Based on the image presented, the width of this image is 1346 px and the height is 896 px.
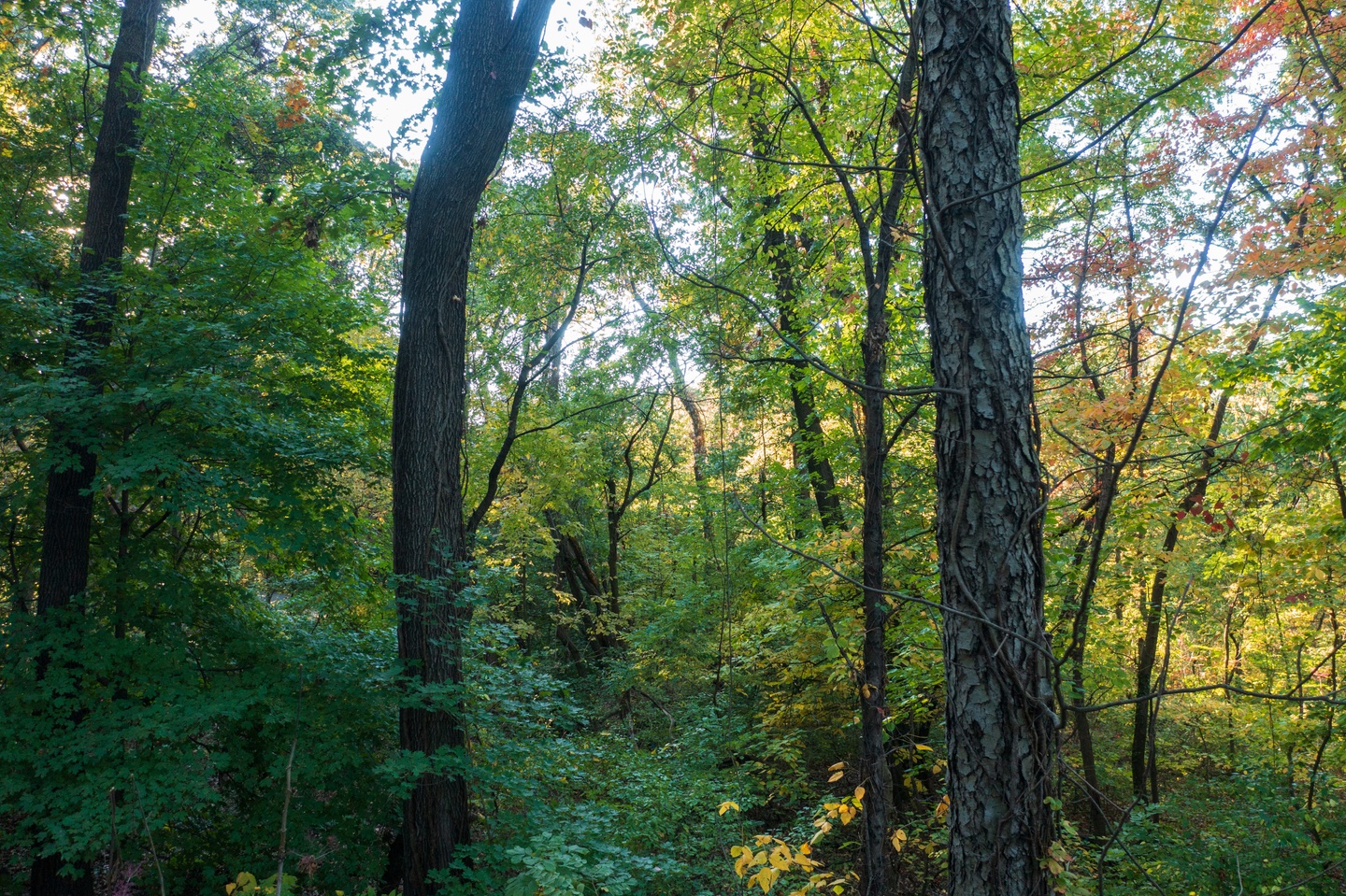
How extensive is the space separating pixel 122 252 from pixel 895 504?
752cm

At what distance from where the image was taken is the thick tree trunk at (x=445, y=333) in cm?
470

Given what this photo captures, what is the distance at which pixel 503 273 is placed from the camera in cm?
780

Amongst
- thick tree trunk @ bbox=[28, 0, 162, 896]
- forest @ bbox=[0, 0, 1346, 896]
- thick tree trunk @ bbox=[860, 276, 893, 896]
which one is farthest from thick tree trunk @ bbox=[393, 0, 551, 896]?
thick tree trunk @ bbox=[860, 276, 893, 896]

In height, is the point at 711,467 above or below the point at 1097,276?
below

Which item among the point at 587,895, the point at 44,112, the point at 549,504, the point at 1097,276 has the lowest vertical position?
the point at 587,895

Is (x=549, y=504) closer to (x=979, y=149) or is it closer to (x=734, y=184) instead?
(x=734, y=184)

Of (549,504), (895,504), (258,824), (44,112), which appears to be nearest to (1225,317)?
(895,504)

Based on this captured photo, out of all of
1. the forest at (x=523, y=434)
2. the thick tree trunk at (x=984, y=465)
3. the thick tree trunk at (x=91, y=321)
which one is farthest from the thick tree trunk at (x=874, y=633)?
the thick tree trunk at (x=91, y=321)

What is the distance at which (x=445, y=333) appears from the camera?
5102mm

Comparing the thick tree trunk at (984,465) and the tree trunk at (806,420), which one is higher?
the tree trunk at (806,420)

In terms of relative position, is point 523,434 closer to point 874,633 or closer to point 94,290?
point 94,290

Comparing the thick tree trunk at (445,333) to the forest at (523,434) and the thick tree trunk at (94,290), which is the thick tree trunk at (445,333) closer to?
the forest at (523,434)

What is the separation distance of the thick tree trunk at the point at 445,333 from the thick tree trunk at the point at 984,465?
3.53 metres

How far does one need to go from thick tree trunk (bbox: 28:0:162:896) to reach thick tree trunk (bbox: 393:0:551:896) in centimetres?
210
